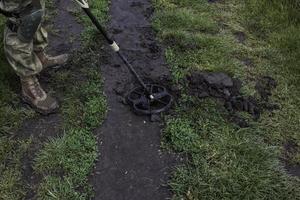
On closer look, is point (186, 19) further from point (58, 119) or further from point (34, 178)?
point (34, 178)

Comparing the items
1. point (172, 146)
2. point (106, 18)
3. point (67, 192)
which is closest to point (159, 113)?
point (172, 146)

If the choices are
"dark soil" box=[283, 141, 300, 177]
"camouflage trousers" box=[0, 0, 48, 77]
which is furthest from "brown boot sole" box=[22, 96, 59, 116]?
"dark soil" box=[283, 141, 300, 177]

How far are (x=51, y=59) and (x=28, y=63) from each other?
33.3 inches

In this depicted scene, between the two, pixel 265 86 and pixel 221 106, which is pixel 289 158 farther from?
pixel 265 86

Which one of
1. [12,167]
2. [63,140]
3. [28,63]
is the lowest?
[12,167]

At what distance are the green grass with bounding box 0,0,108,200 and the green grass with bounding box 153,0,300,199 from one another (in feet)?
3.04

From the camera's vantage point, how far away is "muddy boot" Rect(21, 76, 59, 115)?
4.96 metres

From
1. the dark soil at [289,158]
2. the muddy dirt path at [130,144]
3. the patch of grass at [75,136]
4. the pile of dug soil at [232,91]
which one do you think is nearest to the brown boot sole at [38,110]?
the patch of grass at [75,136]

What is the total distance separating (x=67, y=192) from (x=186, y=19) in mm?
3745

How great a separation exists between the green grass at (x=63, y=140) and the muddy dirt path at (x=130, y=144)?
0.13m

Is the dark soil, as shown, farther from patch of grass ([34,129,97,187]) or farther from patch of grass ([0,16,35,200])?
patch of grass ([0,16,35,200])

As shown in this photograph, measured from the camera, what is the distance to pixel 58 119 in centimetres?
493

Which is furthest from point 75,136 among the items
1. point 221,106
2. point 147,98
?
point 221,106

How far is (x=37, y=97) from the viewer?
4988mm
